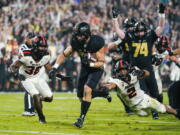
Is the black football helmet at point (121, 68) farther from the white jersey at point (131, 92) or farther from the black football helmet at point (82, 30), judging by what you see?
the black football helmet at point (82, 30)

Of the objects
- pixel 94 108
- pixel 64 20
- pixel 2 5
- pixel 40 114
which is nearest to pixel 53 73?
pixel 40 114

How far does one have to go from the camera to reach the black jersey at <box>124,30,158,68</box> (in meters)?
10.2

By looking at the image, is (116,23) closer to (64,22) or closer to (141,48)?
(141,48)

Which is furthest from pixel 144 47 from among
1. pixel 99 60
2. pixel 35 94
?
pixel 35 94

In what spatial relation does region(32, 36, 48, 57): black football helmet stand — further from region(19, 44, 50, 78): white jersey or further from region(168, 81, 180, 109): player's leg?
region(168, 81, 180, 109): player's leg

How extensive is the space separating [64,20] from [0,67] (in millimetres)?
3024

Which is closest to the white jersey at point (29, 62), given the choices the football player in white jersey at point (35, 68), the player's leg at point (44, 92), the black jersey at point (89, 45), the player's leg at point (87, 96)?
the football player in white jersey at point (35, 68)

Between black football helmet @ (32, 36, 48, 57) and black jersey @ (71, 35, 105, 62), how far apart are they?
0.53 metres

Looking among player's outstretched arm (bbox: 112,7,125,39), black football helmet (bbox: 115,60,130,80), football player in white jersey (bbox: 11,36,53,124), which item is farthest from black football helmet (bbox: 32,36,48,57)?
black football helmet (bbox: 115,60,130,80)

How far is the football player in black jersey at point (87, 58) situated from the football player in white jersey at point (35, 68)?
1.49ft

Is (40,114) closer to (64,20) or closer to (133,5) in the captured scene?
(64,20)

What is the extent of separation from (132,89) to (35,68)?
2013 mm

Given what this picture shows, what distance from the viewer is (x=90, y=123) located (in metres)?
9.66

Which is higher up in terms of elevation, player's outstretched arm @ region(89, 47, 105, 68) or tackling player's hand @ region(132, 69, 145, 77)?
player's outstretched arm @ region(89, 47, 105, 68)
